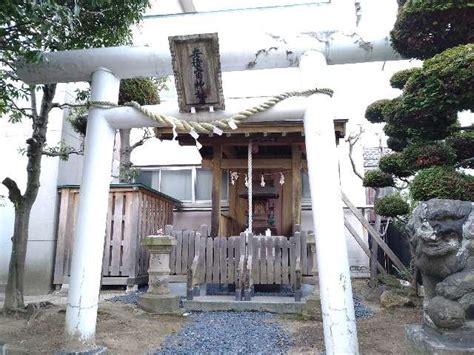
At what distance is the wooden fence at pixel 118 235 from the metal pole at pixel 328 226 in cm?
563

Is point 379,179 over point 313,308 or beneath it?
over

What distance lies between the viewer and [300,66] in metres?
3.97

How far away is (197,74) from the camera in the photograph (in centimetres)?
393

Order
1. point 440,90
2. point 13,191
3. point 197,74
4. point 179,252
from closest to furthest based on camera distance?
point 440,90 → point 197,74 → point 13,191 → point 179,252

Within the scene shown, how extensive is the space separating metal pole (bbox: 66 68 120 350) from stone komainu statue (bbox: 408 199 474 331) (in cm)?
308

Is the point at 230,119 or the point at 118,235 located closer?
the point at 230,119

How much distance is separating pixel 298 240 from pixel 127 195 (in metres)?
4.11

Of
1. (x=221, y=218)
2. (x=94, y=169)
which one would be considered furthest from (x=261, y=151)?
(x=94, y=169)

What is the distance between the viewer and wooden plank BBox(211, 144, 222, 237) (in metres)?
8.30

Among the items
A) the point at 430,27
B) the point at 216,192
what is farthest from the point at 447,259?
the point at 216,192

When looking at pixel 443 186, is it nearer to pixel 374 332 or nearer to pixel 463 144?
pixel 463 144

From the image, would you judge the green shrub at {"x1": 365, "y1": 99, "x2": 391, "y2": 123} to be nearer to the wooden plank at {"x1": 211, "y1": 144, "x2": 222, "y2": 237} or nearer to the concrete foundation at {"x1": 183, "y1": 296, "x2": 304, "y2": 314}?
the concrete foundation at {"x1": 183, "y1": 296, "x2": 304, "y2": 314}

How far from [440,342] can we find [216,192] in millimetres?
6224

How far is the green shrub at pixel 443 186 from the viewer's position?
3432mm
